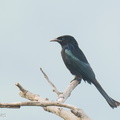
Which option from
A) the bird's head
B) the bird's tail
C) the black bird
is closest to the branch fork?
the bird's tail

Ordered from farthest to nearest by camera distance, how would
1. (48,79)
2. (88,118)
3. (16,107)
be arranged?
(48,79), (16,107), (88,118)

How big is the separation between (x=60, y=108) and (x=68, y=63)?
5331 millimetres

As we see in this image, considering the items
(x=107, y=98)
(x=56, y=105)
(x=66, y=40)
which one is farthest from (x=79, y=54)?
(x=56, y=105)

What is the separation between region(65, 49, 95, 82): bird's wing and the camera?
37.2 ft

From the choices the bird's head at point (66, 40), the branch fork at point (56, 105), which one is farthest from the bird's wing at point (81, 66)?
the branch fork at point (56, 105)

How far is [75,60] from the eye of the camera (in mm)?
11695

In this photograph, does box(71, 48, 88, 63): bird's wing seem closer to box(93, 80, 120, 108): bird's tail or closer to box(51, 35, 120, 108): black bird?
box(51, 35, 120, 108): black bird

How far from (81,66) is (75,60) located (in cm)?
24

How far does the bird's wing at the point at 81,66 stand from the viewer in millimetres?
11328

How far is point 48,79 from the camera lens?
8039 millimetres

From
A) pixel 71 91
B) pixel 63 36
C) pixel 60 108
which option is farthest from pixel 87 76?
pixel 60 108

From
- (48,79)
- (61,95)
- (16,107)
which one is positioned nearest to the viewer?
(16,107)

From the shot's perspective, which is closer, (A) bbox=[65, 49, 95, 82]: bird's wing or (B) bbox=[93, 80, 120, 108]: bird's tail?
(B) bbox=[93, 80, 120, 108]: bird's tail

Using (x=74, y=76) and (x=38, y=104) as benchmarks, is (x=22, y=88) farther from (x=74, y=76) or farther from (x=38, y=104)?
(x=74, y=76)
